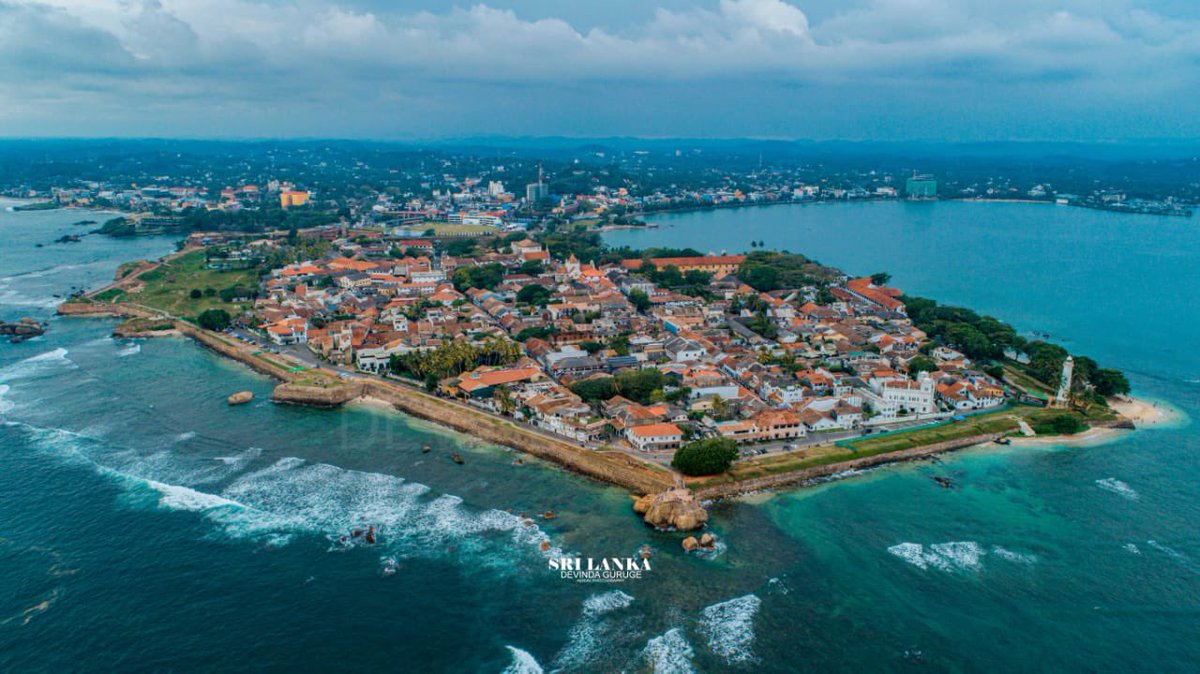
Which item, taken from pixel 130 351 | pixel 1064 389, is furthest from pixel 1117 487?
pixel 130 351

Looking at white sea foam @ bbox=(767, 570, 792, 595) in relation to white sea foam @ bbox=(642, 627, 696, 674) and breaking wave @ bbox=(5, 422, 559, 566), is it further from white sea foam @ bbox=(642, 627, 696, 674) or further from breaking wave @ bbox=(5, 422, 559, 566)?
breaking wave @ bbox=(5, 422, 559, 566)

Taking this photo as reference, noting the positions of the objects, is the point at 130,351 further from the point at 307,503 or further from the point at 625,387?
the point at 625,387

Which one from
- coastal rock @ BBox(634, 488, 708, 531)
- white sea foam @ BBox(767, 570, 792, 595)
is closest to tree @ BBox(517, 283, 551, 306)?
coastal rock @ BBox(634, 488, 708, 531)

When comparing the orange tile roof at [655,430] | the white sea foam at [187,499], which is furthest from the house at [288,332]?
the orange tile roof at [655,430]

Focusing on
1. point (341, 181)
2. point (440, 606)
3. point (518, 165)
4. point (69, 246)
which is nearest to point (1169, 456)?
point (440, 606)

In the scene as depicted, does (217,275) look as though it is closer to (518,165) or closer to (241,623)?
(241,623)

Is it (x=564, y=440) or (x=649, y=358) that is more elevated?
(x=649, y=358)

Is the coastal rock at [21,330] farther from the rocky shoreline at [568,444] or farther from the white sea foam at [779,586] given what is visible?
the white sea foam at [779,586]
